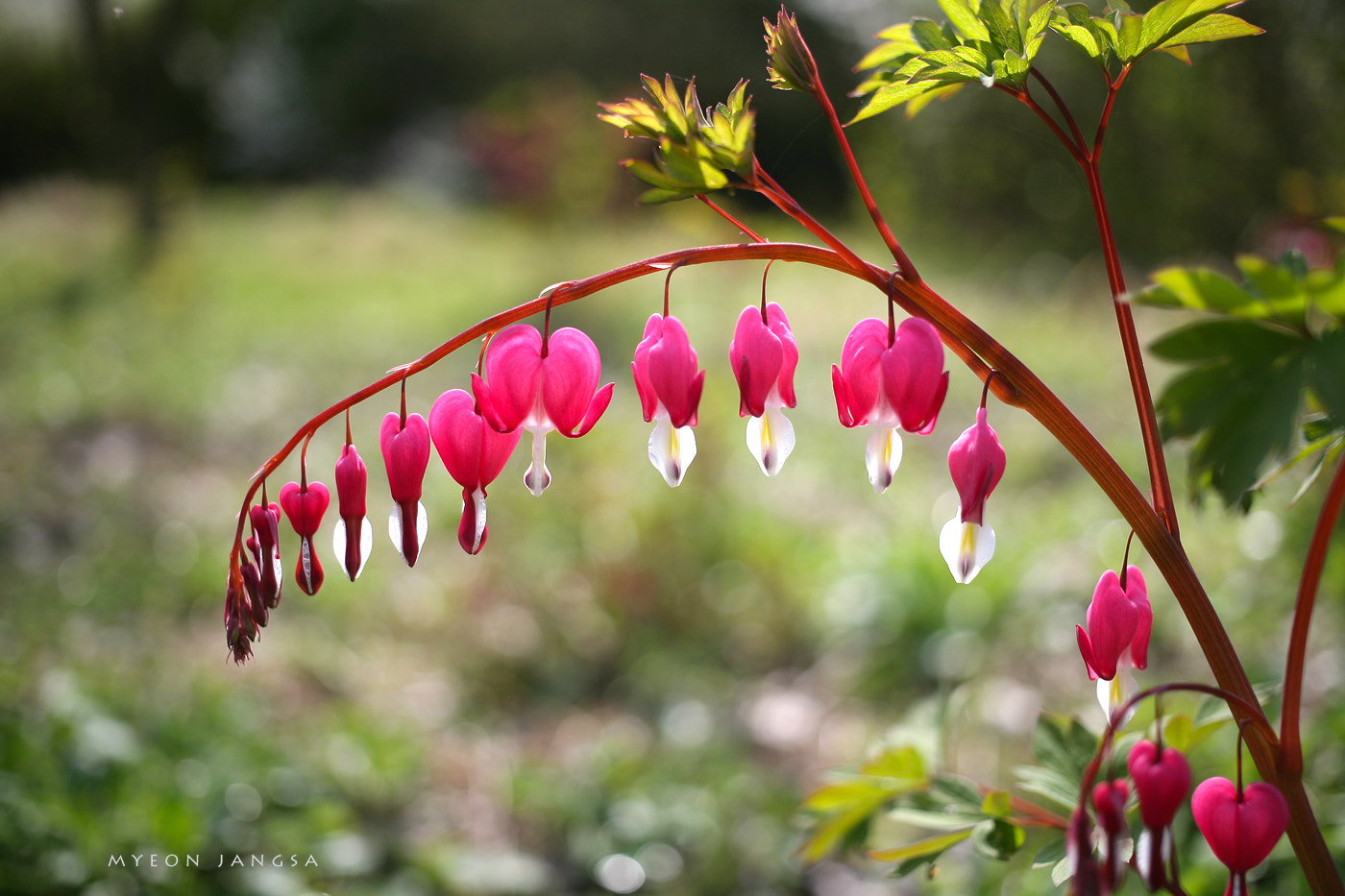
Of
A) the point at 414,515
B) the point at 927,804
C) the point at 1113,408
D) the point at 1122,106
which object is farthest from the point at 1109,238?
the point at 1122,106

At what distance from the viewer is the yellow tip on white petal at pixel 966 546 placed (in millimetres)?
587

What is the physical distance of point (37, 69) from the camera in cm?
841

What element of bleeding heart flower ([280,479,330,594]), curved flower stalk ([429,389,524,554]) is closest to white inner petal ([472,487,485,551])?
curved flower stalk ([429,389,524,554])

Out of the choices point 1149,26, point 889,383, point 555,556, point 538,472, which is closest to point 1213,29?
point 1149,26

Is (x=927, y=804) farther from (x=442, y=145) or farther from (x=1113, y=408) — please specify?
(x=442, y=145)

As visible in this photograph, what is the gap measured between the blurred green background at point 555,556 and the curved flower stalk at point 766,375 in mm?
364

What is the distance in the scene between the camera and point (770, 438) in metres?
0.67

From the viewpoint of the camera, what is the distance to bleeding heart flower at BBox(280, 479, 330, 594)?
660 millimetres

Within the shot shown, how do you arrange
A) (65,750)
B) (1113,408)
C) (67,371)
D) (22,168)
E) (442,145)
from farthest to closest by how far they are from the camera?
(442,145)
(22,168)
(67,371)
(1113,408)
(65,750)

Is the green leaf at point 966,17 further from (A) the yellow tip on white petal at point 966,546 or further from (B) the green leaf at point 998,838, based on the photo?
(B) the green leaf at point 998,838

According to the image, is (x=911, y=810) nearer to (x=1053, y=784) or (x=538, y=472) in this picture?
(x=1053, y=784)

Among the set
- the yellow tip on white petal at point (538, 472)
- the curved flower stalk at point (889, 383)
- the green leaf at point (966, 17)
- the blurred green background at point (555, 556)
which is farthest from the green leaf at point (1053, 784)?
the green leaf at point (966, 17)

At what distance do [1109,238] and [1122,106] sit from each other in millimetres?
7169

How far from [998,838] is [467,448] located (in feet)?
1.93
